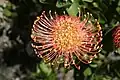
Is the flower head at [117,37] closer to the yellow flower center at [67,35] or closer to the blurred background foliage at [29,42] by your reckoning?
the blurred background foliage at [29,42]

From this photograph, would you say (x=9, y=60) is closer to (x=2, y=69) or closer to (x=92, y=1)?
(x=2, y=69)

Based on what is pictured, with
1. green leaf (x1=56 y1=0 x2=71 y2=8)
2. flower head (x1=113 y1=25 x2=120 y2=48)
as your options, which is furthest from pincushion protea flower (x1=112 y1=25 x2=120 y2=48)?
green leaf (x1=56 y1=0 x2=71 y2=8)

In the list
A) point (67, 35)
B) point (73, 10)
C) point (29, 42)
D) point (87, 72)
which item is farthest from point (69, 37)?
point (29, 42)

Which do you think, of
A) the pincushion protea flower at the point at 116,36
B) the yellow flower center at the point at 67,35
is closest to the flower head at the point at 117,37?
the pincushion protea flower at the point at 116,36

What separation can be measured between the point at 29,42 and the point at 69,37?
0.64 metres

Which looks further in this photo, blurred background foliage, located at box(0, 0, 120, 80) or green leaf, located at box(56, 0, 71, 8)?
blurred background foliage, located at box(0, 0, 120, 80)

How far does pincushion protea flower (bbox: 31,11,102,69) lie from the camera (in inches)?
95.7

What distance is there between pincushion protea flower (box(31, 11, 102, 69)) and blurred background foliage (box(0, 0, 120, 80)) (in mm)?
57

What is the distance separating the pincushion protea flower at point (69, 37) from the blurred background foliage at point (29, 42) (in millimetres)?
57

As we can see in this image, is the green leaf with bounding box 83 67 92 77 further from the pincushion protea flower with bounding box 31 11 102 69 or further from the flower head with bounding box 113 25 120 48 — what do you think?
the flower head with bounding box 113 25 120 48

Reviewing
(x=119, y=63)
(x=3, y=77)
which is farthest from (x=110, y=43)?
(x=3, y=77)

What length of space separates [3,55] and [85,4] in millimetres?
1001

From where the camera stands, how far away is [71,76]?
2.92 metres

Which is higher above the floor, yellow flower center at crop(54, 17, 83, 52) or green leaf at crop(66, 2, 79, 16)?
green leaf at crop(66, 2, 79, 16)
